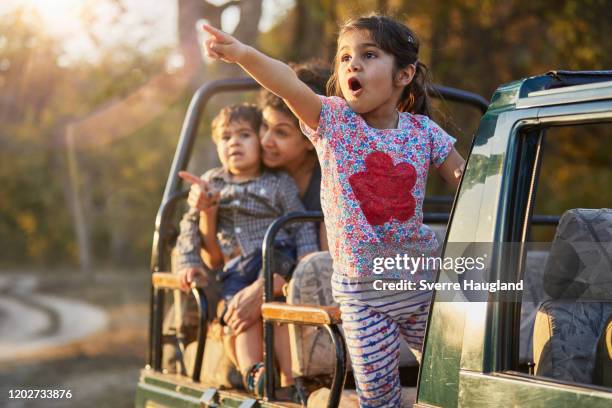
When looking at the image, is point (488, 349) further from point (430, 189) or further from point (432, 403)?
point (430, 189)

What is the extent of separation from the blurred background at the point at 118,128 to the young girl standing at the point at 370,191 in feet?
1.57

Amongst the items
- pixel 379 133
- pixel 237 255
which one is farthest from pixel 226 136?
pixel 379 133

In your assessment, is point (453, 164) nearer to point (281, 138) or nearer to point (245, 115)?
point (281, 138)

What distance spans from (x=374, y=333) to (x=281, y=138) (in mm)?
1676

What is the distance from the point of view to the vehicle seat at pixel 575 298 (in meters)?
2.72

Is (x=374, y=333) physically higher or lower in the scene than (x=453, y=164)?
lower

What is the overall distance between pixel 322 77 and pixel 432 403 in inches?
90.4

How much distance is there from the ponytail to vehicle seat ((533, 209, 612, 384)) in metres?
0.62

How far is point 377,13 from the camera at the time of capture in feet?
10.8

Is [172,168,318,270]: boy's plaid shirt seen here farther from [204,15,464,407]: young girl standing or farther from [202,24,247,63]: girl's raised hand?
[202,24,247,63]: girl's raised hand

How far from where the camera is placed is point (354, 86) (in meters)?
3.04

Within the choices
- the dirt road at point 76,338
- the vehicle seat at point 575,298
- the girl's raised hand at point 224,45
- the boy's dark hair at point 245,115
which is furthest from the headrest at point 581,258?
the dirt road at point 76,338

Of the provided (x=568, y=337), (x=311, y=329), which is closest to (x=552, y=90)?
(x=568, y=337)

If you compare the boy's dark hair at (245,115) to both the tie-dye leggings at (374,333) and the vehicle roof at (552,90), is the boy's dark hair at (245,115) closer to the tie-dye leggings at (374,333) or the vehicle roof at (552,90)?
the tie-dye leggings at (374,333)
